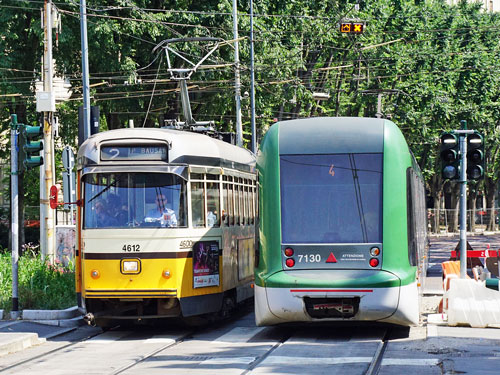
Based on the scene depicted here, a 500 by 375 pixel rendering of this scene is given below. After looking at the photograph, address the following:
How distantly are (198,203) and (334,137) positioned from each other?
2321 mm

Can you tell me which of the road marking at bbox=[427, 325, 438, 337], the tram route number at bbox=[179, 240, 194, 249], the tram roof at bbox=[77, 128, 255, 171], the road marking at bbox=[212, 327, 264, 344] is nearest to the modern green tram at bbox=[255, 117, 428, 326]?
the road marking at bbox=[427, 325, 438, 337]

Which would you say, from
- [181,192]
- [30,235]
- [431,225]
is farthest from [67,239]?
[431,225]

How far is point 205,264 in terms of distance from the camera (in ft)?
49.0

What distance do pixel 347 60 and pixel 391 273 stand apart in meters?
31.6

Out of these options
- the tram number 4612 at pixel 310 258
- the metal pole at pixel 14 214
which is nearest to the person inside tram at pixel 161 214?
the tram number 4612 at pixel 310 258

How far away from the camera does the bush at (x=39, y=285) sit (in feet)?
54.2

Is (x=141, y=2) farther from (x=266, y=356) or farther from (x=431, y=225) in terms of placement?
(x=431, y=225)

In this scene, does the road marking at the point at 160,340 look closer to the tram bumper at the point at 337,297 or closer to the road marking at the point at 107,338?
the road marking at the point at 107,338

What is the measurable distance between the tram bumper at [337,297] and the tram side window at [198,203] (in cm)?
177

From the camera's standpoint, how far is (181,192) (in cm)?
1449

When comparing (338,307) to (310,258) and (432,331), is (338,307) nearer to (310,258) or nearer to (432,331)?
(310,258)

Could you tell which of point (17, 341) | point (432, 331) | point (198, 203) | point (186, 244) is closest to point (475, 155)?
point (432, 331)

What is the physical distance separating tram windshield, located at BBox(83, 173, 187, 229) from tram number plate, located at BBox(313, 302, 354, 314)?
2338mm

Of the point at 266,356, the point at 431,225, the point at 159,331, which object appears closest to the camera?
the point at 266,356
